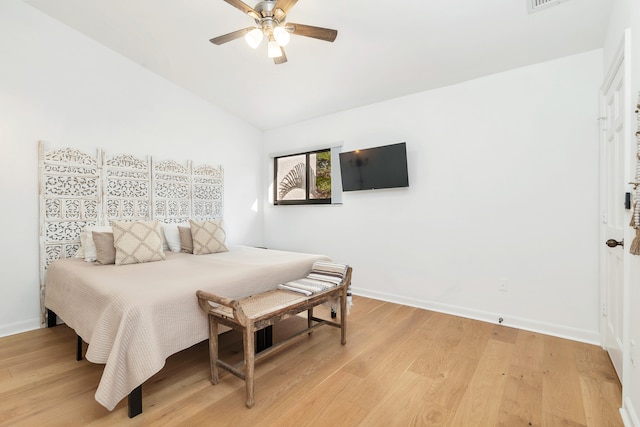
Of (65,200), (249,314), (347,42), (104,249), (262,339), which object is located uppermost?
(347,42)

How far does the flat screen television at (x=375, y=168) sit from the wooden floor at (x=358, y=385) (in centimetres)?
171

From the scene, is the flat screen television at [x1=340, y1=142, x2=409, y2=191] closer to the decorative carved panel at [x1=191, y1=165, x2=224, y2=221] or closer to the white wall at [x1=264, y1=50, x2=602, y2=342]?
the white wall at [x1=264, y1=50, x2=602, y2=342]

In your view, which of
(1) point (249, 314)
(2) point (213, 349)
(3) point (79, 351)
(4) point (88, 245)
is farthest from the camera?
(4) point (88, 245)

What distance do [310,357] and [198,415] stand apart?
893mm

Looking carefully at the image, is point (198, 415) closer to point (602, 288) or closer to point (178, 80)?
point (602, 288)

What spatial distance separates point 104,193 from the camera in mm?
3322

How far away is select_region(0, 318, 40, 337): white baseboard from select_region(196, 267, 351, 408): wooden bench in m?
2.24

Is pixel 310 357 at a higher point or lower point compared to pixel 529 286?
lower

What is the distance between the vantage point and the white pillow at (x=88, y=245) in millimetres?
2900

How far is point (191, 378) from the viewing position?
6.73 ft

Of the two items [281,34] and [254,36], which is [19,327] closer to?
[254,36]

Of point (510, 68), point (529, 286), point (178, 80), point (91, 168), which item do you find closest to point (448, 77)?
point (510, 68)

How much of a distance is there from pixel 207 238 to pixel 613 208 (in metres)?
3.61

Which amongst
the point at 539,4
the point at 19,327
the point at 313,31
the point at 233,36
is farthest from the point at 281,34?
the point at 19,327
